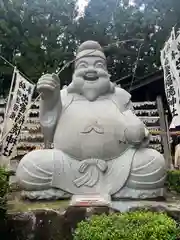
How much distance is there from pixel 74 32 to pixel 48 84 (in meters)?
10.4

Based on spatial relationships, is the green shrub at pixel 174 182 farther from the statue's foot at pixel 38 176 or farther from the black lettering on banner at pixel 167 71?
the black lettering on banner at pixel 167 71

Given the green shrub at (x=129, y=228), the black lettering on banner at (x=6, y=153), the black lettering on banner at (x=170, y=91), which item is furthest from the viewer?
the black lettering on banner at (x=170, y=91)

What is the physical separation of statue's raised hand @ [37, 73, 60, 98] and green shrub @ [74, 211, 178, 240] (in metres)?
2.12

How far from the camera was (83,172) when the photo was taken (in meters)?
5.14

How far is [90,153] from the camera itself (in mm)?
5207

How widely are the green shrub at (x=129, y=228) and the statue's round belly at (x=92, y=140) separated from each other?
71.7 inches

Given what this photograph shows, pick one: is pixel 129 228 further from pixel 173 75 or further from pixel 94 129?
pixel 173 75

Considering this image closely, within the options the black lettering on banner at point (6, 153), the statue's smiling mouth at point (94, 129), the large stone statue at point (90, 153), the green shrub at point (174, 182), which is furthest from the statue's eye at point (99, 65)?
the black lettering on banner at point (6, 153)

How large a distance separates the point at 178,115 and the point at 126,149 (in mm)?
3716

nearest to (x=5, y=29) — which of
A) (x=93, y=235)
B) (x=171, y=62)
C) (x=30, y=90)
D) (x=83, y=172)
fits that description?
(x=30, y=90)

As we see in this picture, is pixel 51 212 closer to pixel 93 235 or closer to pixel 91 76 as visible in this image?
pixel 93 235

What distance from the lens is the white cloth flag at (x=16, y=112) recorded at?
899 cm

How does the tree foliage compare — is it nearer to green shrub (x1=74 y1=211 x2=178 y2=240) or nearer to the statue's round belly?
the statue's round belly

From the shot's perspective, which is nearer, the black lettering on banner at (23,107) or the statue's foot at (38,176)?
the statue's foot at (38,176)
